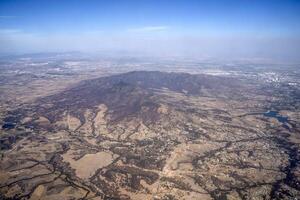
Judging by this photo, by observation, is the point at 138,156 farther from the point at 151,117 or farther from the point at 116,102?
the point at 116,102

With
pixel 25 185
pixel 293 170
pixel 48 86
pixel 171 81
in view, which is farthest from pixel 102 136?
pixel 48 86

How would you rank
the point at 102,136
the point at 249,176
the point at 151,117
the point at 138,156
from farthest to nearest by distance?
1. the point at 151,117
2. the point at 102,136
3. the point at 138,156
4. the point at 249,176

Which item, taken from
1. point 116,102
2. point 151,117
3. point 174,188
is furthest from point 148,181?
point 116,102

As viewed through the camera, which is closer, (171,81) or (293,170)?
(293,170)

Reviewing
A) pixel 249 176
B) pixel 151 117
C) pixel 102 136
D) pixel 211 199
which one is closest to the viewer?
pixel 211 199

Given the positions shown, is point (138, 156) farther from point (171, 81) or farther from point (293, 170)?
point (171, 81)

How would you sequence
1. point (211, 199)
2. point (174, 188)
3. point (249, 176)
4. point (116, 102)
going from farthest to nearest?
point (116, 102) → point (249, 176) → point (174, 188) → point (211, 199)
